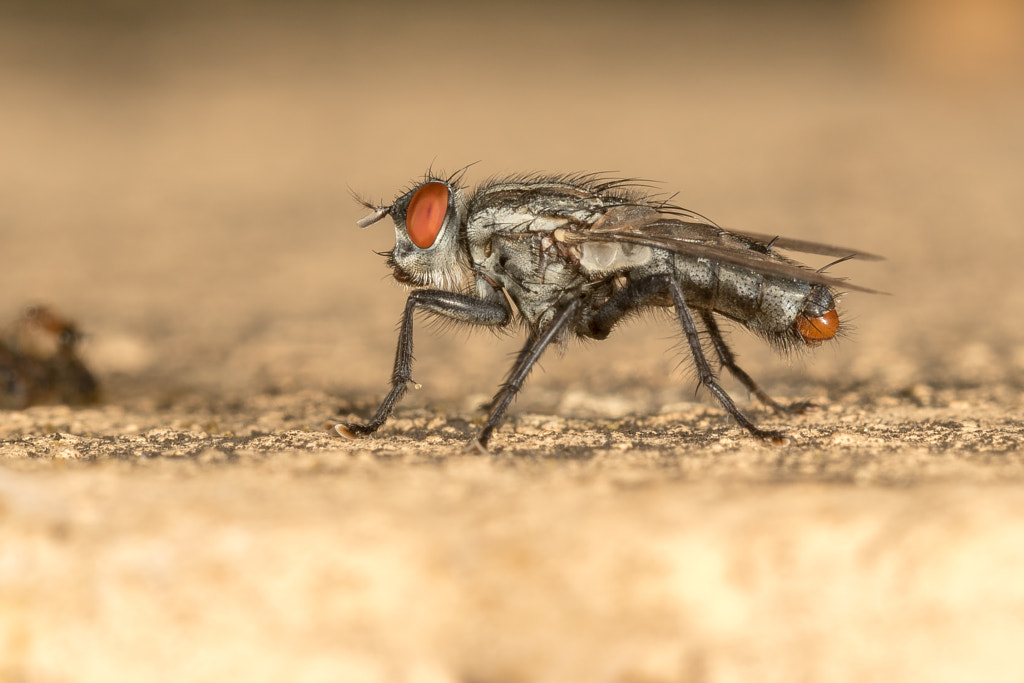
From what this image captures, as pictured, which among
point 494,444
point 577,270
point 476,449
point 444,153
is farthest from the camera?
point 444,153

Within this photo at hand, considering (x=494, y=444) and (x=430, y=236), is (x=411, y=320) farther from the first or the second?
(x=494, y=444)

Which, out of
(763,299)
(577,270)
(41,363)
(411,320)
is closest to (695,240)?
(763,299)

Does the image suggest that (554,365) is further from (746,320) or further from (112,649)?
(112,649)

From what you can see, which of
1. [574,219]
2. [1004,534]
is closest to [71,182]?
[574,219]

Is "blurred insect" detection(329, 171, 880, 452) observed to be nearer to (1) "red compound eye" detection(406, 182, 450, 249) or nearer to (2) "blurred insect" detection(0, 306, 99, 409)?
(1) "red compound eye" detection(406, 182, 450, 249)

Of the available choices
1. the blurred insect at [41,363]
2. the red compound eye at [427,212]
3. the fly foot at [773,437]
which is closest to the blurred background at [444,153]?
the blurred insect at [41,363]

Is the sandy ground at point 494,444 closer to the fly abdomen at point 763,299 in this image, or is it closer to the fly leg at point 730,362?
the fly leg at point 730,362
